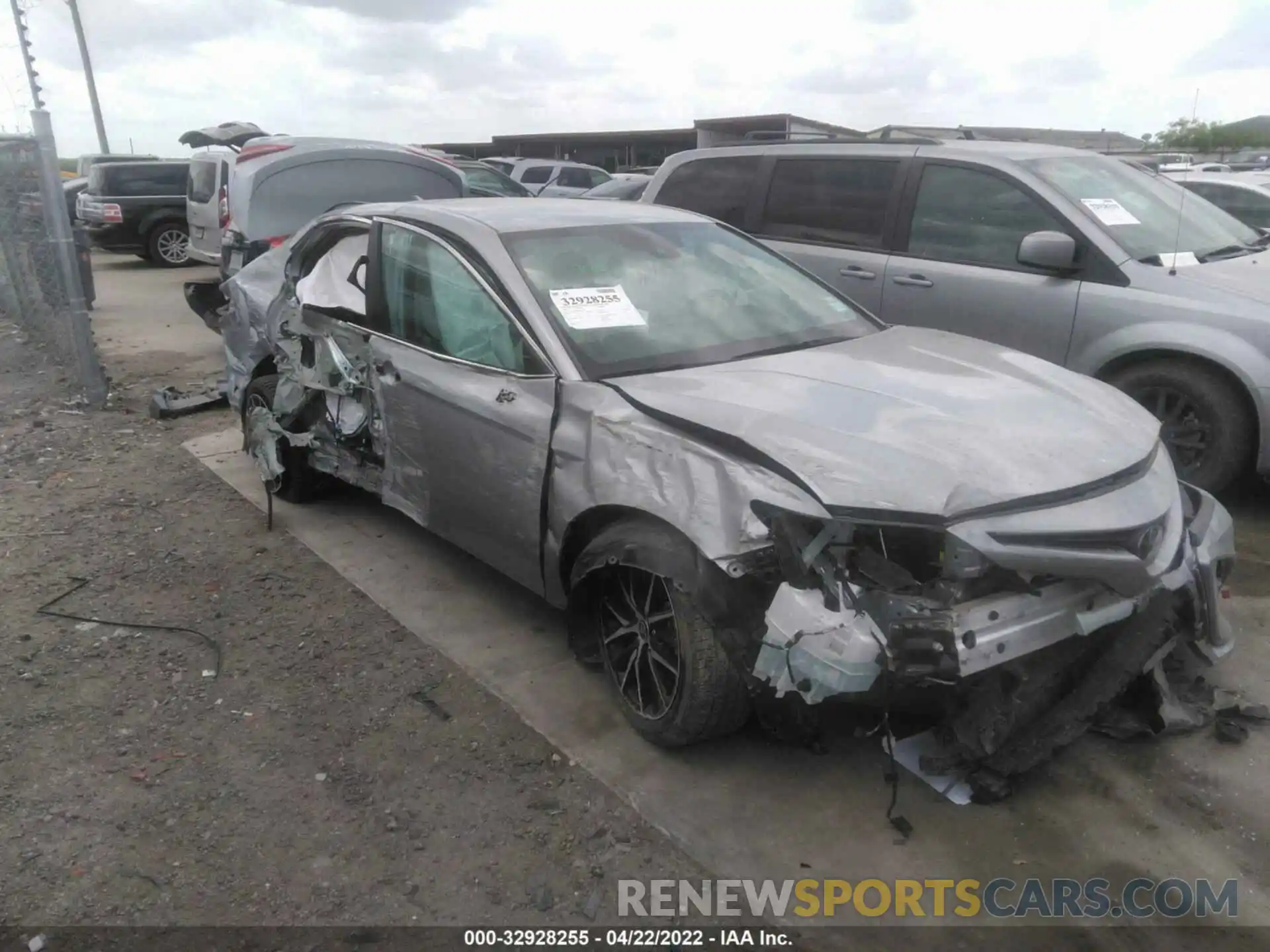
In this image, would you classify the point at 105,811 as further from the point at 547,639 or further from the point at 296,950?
the point at 547,639

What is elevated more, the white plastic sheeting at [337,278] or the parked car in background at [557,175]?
the white plastic sheeting at [337,278]

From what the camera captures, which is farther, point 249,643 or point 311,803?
point 249,643

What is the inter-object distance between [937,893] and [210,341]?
354 inches

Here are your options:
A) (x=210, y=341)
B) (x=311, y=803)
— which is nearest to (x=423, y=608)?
(x=311, y=803)

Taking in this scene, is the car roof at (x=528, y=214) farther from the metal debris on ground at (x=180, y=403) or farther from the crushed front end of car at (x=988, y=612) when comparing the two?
the metal debris on ground at (x=180, y=403)

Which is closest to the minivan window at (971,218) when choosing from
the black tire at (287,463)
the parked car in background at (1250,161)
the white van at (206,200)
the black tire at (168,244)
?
the black tire at (287,463)

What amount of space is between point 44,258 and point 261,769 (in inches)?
272

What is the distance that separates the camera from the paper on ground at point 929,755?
2.84m

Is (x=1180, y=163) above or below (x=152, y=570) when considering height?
above

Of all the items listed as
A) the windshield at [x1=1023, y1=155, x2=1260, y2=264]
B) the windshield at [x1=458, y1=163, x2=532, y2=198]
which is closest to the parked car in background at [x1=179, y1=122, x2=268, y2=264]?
the windshield at [x1=458, y1=163, x2=532, y2=198]

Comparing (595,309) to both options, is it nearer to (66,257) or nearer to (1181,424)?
(1181,424)

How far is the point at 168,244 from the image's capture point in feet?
50.8

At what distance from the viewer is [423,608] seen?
13.3 ft
